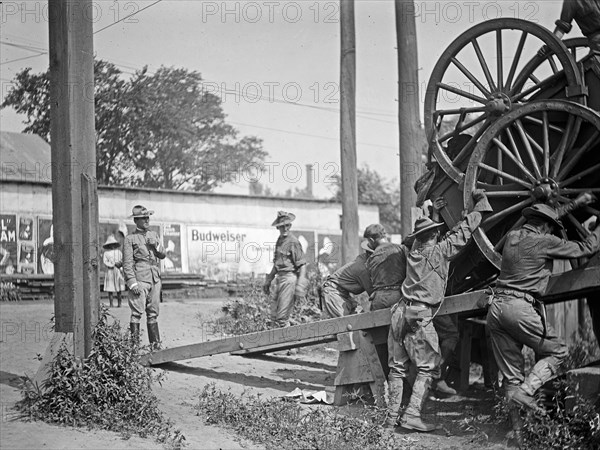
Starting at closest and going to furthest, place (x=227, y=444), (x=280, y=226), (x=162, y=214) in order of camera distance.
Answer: (x=227, y=444) < (x=280, y=226) < (x=162, y=214)

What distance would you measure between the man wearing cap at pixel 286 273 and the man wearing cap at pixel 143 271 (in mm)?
2192

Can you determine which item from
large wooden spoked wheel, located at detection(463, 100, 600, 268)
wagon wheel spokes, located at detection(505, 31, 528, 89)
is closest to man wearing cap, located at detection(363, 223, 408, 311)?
large wooden spoked wheel, located at detection(463, 100, 600, 268)

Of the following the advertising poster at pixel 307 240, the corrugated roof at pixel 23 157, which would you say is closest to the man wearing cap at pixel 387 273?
the corrugated roof at pixel 23 157

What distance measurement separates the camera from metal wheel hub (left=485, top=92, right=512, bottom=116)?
29.0 feet

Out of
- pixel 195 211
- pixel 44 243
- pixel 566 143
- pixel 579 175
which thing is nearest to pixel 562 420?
pixel 579 175

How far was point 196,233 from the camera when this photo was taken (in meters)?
29.8

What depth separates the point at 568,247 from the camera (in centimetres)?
775

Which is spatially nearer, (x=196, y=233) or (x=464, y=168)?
(x=464, y=168)

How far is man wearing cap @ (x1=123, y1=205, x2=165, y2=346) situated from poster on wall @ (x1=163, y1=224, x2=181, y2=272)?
1706 centimetres

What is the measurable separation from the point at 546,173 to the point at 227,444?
4067mm

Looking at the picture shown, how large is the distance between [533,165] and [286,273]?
5.75 metres

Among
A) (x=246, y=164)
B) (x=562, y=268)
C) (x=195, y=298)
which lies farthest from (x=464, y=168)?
(x=246, y=164)

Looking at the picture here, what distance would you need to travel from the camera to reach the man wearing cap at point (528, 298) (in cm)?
775

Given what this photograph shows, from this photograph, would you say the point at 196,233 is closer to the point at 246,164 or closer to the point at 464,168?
the point at 246,164
